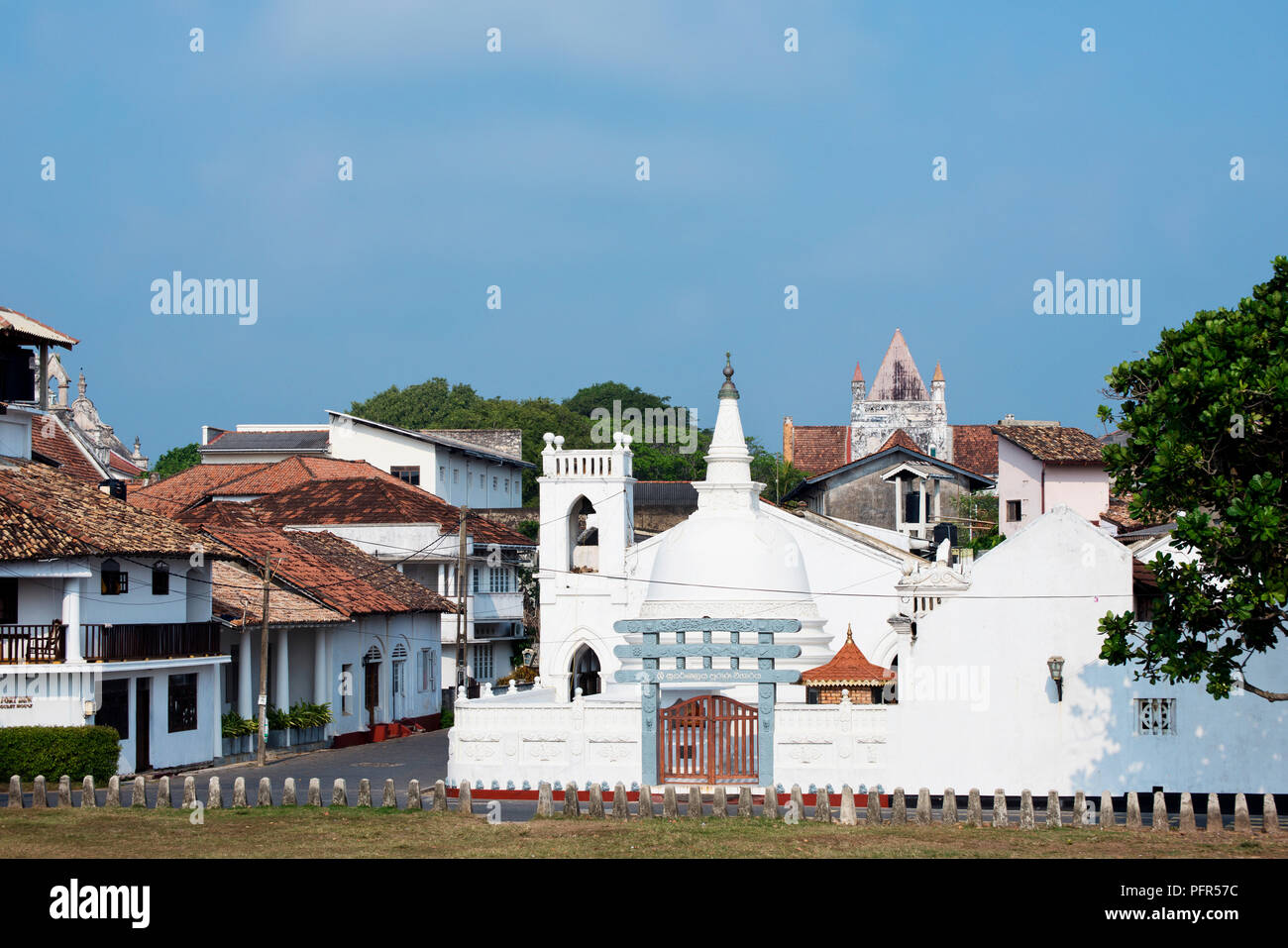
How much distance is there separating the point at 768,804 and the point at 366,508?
35.2 meters

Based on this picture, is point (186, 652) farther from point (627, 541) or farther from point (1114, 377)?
point (1114, 377)

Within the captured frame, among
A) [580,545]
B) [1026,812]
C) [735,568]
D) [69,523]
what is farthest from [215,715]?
[1026,812]

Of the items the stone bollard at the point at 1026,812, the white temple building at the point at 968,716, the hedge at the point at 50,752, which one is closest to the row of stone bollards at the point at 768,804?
the stone bollard at the point at 1026,812

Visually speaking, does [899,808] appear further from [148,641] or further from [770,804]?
[148,641]

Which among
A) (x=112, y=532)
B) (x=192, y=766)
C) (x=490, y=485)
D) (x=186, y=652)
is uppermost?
(x=490, y=485)

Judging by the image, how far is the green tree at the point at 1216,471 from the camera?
2362 centimetres

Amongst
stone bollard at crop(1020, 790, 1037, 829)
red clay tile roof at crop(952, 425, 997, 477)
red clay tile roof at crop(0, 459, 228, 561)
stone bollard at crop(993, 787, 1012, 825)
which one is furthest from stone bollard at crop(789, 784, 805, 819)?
red clay tile roof at crop(952, 425, 997, 477)

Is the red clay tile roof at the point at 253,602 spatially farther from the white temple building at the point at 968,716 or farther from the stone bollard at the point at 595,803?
the stone bollard at the point at 595,803

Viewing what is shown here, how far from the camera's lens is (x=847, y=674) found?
32625 millimetres

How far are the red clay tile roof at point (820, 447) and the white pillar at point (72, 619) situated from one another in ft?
198

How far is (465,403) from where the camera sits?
10569cm

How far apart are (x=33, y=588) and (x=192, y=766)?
6029mm

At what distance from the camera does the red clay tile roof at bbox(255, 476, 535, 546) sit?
192ft
